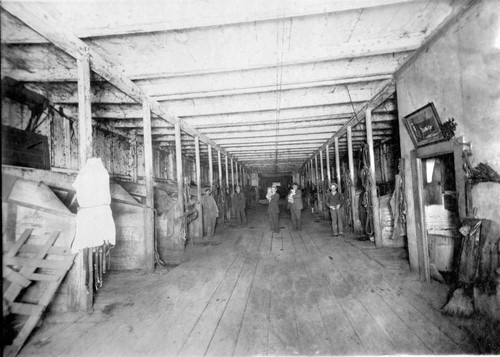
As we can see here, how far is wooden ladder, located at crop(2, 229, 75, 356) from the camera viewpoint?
253 centimetres

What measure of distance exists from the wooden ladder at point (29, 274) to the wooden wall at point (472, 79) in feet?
16.3

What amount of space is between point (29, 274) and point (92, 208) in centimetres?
90

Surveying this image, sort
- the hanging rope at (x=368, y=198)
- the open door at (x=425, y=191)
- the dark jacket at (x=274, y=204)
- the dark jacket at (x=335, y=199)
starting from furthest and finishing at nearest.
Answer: the dark jacket at (x=274, y=204) → the dark jacket at (x=335, y=199) → the hanging rope at (x=368, y=198) → the open door at (x=425, y=191)

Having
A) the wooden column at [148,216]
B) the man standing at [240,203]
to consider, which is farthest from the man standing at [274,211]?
the wooden column at [148,216]

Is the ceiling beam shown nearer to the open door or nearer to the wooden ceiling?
the wooden ceiling

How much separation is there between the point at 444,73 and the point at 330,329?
11.8 feet

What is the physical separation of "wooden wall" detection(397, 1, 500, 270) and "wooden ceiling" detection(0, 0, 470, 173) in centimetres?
31

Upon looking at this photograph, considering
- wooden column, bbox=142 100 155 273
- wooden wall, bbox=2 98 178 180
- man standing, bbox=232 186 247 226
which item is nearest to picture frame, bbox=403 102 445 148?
wooden column, bbox=142 100 155 273

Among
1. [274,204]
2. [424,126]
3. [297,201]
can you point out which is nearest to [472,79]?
[424,126]

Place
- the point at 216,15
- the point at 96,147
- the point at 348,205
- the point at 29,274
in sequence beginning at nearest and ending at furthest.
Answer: the point at 29,274 → the point at 216,15 → the point at 96,147 → the point at 348,205

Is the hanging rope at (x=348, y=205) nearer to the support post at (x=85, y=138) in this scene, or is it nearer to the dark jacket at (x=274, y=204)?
the dark jacket at (x=274, y=204)

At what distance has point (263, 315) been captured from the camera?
2.96 m

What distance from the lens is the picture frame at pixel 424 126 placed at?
3396 mm

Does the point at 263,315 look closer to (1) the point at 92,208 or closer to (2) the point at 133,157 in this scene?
(1) the point at 92,208
